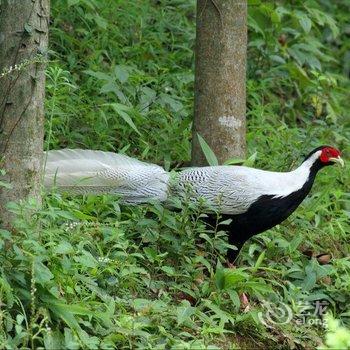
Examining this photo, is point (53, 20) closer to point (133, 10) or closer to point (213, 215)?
point (133, 10)

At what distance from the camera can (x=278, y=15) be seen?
27.6ft

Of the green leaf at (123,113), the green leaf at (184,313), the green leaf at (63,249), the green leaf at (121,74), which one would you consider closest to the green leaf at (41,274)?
the green leaf at (63,249)

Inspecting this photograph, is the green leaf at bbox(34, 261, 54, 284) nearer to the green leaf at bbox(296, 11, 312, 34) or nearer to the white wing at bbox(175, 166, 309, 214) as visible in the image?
the white wing at bbox(175, 166, 309, 214)

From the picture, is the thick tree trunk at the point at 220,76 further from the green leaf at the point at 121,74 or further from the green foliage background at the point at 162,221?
the green leaf at the point at 121,74

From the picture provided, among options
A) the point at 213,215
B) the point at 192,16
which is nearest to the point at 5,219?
the point at 213,215

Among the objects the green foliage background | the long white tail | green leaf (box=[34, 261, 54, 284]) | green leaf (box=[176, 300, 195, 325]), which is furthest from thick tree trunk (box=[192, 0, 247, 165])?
green leaf (box=[34, 261, 54, 284])

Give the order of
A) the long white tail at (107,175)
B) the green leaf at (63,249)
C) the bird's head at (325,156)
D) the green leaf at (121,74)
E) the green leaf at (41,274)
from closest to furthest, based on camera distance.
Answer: the green leaf at (41,274), the green leaf at (63,249), the long white tail at (107,175), the bird's head at (325,156), the green leaf at (121,74)

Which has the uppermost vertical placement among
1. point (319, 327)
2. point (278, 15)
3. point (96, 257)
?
point (278, 15)

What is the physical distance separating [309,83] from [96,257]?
374 cm

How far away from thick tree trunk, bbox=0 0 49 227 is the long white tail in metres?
0.90

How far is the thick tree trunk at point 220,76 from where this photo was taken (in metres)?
6.68

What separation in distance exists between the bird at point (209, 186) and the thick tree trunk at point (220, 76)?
17.7 inches

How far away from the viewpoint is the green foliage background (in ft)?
15.8

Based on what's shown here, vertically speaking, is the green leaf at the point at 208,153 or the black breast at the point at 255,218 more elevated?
the green leaf at the point at 208,153
